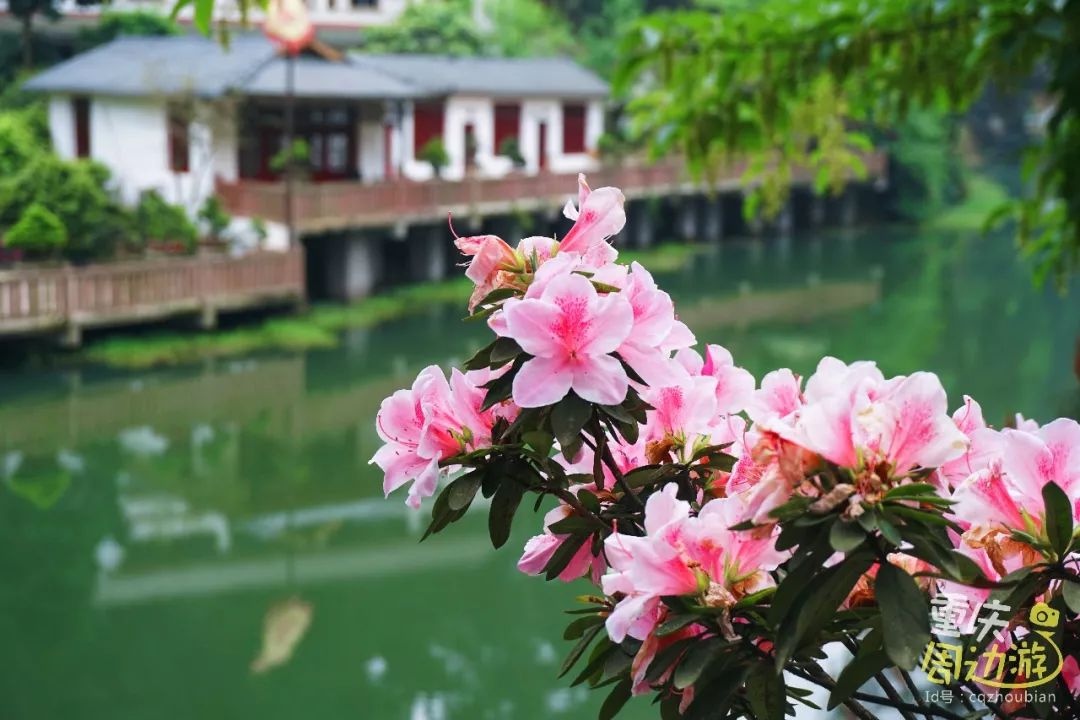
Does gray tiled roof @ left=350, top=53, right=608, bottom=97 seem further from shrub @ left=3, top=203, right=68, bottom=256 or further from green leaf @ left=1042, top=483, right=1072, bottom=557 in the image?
green leaf @ left=1042, top=483, right=1072, bottom=557

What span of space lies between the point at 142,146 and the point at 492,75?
5385 millimetres

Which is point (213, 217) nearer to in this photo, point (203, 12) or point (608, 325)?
point (203, 12)

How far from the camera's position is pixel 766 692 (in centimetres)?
77

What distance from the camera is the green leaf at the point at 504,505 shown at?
0.92 metres

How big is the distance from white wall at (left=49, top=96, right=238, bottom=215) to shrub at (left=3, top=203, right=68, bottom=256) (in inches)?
102

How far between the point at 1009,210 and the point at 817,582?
242 centimetres

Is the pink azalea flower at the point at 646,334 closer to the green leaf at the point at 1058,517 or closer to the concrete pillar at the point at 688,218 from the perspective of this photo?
the green leaf at the point at 1058,517

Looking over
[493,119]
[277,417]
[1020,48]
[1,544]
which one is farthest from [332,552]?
[493,119]

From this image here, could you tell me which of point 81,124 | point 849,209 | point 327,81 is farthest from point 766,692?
point 849,209

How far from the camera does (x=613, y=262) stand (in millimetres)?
927

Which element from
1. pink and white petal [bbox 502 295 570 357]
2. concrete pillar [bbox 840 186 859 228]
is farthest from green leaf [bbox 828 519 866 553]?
concrete pillar [bbox 840 186 859 228]

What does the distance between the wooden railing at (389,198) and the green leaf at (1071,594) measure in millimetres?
10797

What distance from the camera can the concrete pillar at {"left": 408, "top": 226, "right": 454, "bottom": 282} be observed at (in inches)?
597

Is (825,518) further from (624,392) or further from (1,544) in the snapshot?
(1,544)
